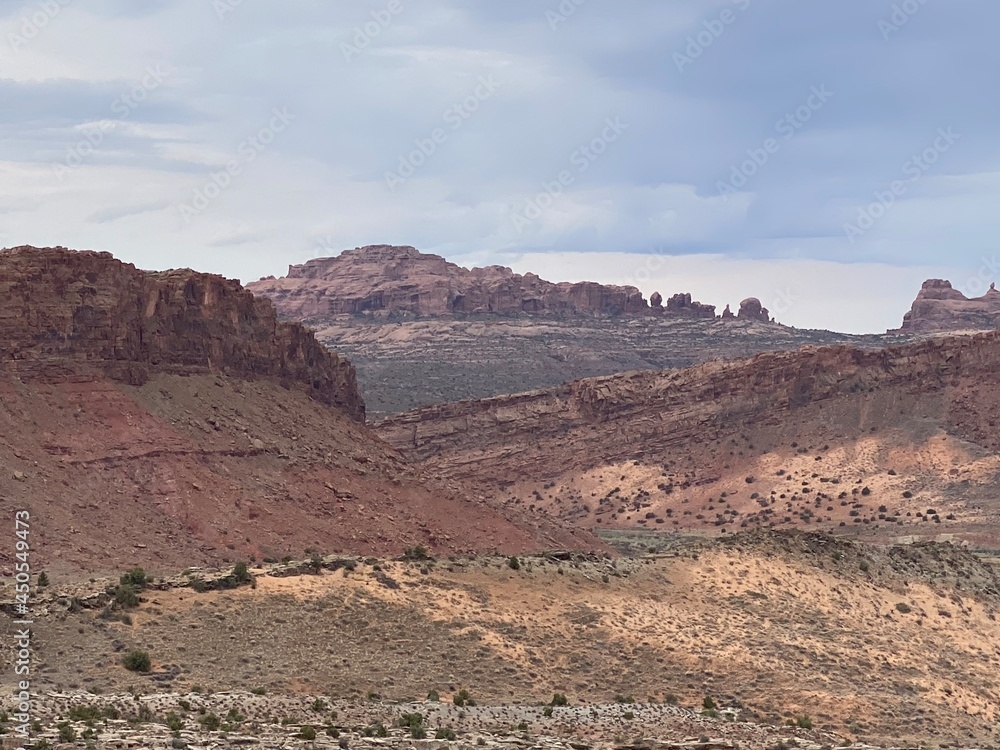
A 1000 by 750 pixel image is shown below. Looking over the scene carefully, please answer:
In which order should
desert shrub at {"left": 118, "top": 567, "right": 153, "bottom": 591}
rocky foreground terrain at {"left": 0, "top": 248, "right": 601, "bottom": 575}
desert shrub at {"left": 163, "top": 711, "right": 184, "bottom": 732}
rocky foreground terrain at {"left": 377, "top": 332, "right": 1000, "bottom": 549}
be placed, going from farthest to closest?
rocky foreground terrain at {"left": 377, "top": 332, "right": 1000, "bottom": 549} < rocky foreground terrain at {"left": 0, "top": 248, "right": 601, "bottom": 575} < desert shrub at {"left": 118, "top": 567, "right": 153, "bottom": 591} < desert shrub at {"left": 163, "top": 711, "right": 184, "bottom": 732}

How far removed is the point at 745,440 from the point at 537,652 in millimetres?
62231

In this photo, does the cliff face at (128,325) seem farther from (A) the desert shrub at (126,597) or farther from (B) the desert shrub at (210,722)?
(B) the desert shrub at (210,722)

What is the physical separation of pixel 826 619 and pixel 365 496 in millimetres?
19627

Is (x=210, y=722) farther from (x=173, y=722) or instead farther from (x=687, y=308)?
(x=687, y=308)

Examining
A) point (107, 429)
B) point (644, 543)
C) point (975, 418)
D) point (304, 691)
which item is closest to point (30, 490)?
point (107, 429)

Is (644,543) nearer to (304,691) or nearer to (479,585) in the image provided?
(479,585)

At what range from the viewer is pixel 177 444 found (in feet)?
161

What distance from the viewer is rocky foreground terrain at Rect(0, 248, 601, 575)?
44.5 meters

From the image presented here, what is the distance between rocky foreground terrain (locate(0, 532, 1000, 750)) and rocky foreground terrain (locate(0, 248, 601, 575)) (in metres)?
6.72

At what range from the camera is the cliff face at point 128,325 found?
48594 mm

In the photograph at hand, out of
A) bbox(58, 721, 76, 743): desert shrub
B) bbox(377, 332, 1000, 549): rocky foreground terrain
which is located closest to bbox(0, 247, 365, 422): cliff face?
bbox(58, 721, 76, 743): desert shrub

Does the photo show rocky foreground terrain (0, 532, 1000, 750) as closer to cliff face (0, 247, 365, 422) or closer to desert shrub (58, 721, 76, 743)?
desert shrub (58, 721, 76, 743)

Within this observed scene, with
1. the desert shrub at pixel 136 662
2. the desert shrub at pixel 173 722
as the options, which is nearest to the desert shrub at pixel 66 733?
the desert shrub at pixel 173 722

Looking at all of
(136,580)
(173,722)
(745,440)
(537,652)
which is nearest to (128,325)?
(136,580)
